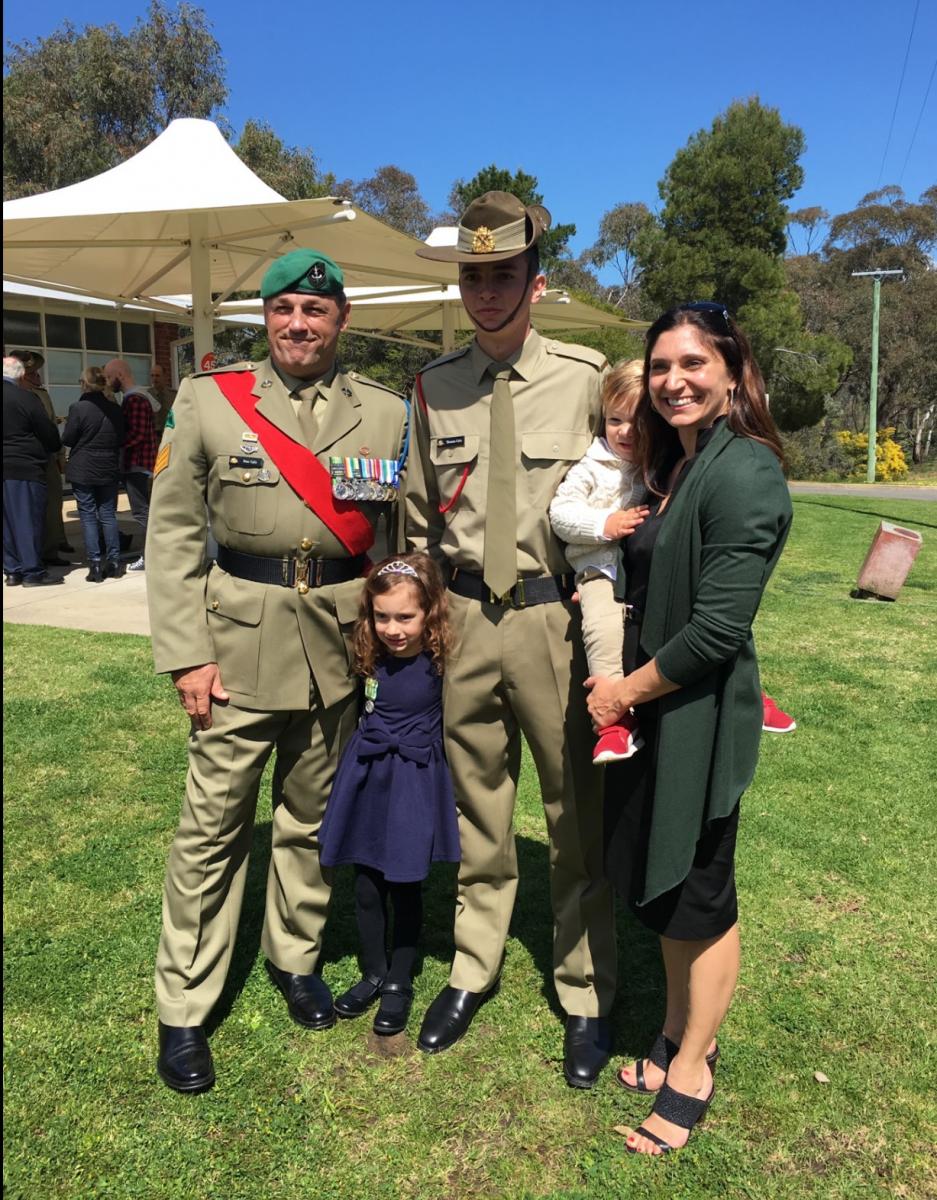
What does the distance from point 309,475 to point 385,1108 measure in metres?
1.62

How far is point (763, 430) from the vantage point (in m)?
2.04

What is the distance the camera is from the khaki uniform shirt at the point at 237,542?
2.38 m

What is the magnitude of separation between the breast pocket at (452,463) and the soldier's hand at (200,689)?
759mm

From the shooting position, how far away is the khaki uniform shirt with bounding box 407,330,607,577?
2410 mm

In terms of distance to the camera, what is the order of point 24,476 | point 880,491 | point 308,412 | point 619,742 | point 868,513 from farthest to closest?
point 880,491
point 868,513
point 24,476
point 308,412
point 619,742

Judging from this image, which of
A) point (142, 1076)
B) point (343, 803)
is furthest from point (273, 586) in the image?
point (142, 1076)

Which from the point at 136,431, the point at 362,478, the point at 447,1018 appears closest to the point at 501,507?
the point at 362,478

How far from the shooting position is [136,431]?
852 cm

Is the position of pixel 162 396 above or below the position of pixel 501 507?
above

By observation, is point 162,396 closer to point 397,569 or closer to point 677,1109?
point 397,569

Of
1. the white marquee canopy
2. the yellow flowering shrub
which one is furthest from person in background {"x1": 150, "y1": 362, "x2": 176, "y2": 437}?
the yellow flowering shrub

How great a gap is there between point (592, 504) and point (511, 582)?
29 cm

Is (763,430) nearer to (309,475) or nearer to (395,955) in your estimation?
(309,475)

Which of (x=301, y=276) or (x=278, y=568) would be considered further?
(x=278, y=568)
